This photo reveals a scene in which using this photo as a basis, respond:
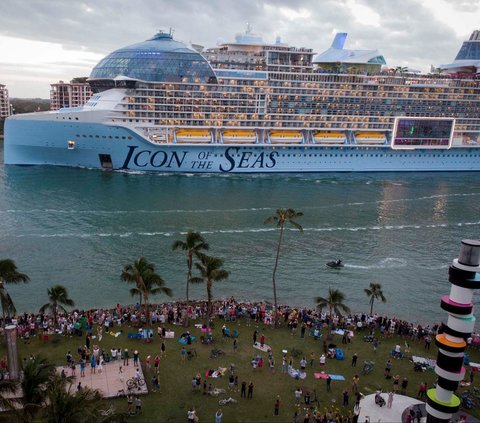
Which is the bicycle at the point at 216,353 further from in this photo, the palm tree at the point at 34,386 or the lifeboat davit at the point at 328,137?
the lifeboat davit at the point at 328,137

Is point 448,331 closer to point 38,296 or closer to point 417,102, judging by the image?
point 38,296

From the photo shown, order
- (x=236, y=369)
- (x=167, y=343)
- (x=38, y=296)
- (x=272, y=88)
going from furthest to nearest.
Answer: (x=272, y=88) < (x=38, y=296) < (x=167, y=343) < (x=236, y=369)

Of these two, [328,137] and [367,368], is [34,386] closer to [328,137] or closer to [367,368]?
[367,368]

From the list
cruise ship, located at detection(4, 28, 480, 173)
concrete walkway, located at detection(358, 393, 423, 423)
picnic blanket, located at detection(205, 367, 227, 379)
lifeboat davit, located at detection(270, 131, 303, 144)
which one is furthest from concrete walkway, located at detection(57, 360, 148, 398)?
lifeboat davit, located at detection(270, 131, 303, 144)

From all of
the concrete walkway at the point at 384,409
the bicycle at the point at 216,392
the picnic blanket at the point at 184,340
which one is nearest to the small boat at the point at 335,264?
the picnic blanket at the point at 184,340

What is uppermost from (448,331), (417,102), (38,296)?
(417,102)

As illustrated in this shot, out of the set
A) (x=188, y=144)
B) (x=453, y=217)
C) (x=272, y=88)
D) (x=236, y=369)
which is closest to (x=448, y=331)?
(x=236, y=369)

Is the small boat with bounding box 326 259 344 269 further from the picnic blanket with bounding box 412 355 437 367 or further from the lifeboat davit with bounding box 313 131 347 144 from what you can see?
the lifeboat davit with bounding box 313 131 347 144

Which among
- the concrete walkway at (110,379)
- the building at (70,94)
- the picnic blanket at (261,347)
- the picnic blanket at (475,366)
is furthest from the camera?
the building at (70,94)
